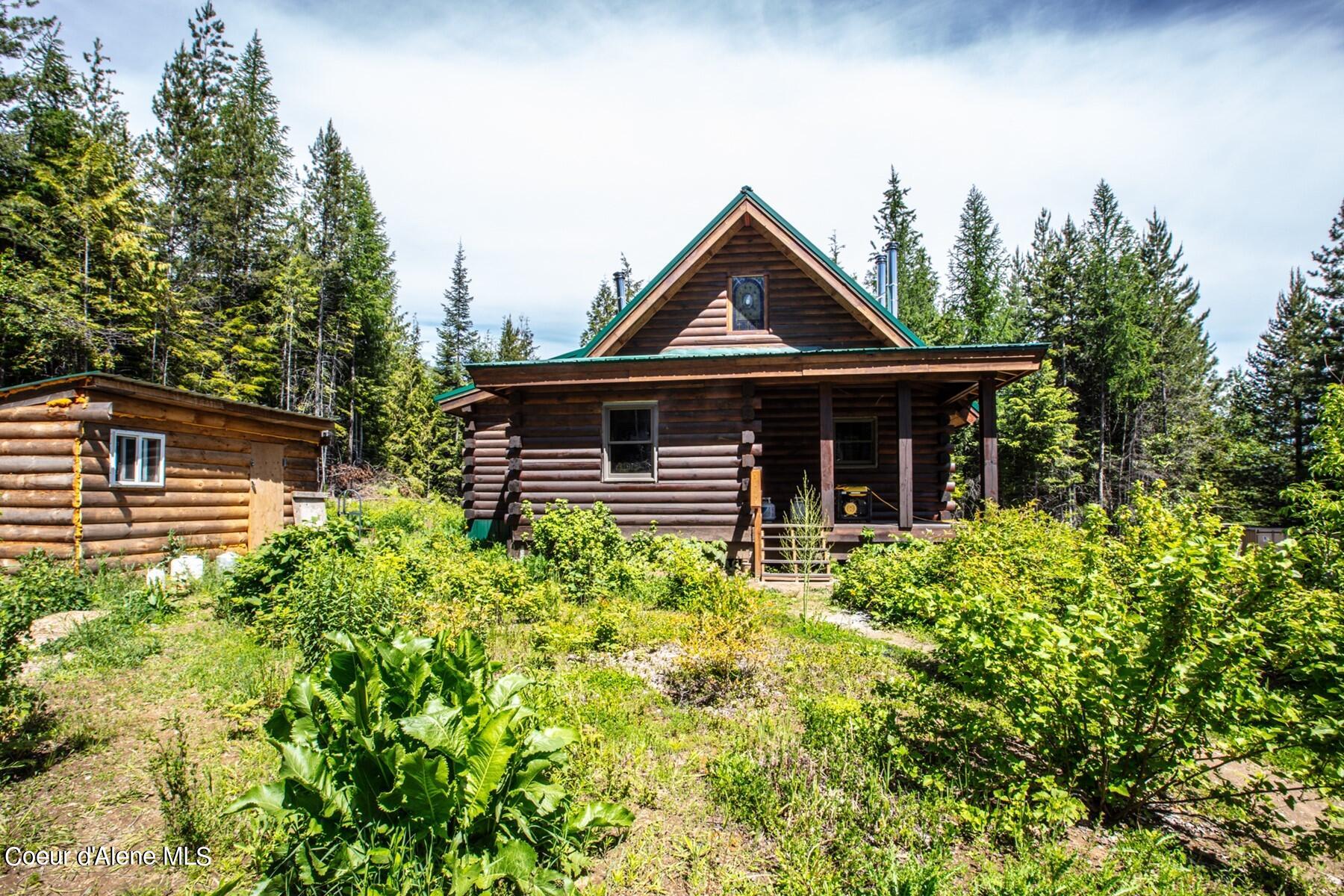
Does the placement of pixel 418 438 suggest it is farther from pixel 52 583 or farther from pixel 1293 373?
pixel 1293 373

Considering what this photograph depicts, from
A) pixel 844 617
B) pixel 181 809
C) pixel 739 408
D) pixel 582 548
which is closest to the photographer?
pixel 181 809

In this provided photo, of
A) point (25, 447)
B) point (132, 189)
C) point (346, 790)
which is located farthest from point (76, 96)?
point (346, 790)

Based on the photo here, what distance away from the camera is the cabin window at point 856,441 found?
15.1m

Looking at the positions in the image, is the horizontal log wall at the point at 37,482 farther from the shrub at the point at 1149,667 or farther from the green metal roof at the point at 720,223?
the shrub at the point at 1149,667

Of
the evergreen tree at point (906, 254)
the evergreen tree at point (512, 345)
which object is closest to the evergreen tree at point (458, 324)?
the evergreen tree at point (512, 345)

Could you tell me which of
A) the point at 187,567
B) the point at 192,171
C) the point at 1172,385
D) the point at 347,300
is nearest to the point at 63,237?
the point at 192,171

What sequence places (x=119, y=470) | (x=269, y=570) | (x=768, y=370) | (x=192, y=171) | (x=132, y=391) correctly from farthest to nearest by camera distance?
(x=192, y=171) < (x=768, y=370) < (x=119, y=470) < (x=132, y=391) < (x=269, y=570)

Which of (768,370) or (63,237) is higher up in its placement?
(63,237)

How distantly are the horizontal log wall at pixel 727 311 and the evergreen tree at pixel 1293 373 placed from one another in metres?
31.1

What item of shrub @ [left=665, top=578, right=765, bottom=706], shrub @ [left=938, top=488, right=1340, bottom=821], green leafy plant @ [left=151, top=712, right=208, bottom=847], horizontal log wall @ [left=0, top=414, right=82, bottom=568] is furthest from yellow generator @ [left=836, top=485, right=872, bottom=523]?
horizontal log wall @ [left=0, top=414, right=82, bottom=568]

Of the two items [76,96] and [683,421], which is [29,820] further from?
[76,96]

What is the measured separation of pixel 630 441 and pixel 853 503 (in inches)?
226

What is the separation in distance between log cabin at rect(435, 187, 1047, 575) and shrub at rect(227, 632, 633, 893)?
27.0 ft

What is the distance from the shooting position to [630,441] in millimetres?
11750
